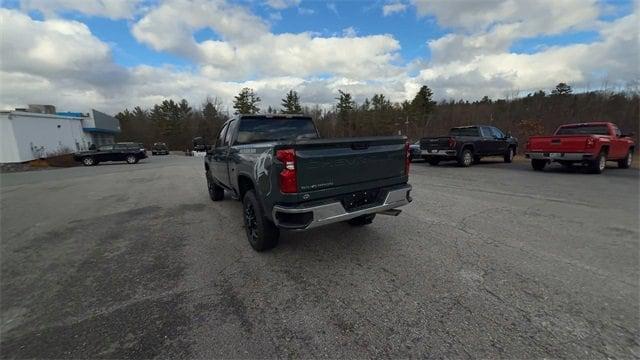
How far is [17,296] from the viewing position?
127 inches

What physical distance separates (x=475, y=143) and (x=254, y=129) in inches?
466

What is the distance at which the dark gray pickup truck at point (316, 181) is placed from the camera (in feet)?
10.7

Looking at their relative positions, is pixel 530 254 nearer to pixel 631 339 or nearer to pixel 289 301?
pixel 631 339

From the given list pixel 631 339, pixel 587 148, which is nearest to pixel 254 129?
pixel 631 339

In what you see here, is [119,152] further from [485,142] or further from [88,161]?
[485,142]

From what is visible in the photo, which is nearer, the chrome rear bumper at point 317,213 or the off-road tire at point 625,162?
the chrome rear bumper at point 317,213

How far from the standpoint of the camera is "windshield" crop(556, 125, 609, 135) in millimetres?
11196

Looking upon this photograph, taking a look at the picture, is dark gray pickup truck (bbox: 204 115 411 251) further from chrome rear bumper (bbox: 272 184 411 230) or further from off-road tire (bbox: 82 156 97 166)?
off-road tire (bbox: 82 156 97 166)

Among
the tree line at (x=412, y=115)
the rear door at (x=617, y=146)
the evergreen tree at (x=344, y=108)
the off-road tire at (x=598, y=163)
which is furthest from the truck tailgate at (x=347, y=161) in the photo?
the evergreen tree at (x=344, y=108)

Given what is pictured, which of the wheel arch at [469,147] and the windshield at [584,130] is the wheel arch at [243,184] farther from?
the windshield at [584,130]

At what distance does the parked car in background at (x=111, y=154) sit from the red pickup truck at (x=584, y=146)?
2812 cm

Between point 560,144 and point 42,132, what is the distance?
40127mm

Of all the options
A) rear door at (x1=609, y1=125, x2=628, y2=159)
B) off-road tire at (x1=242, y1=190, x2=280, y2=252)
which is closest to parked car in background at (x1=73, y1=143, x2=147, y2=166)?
off-road tire at (x1=242, y1=190, x2=280, y2=252)

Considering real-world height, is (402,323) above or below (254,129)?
below
